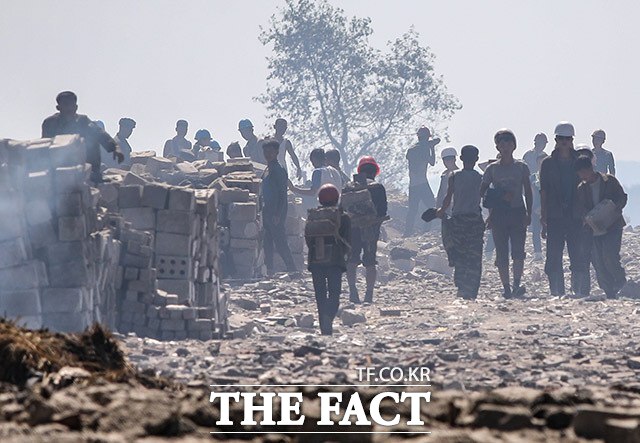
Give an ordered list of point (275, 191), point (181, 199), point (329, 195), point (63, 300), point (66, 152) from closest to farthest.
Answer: point (63, 300), point (66, 152), point (329, 195), point (181, 199), point (275, 191)

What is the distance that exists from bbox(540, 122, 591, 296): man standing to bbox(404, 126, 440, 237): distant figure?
28.0ft

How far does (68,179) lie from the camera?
1395 cm

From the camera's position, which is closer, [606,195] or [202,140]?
[606,195]

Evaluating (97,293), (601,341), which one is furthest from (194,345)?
(601,341)

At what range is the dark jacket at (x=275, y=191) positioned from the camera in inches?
831

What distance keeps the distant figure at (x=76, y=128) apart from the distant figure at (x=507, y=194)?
4.60 m

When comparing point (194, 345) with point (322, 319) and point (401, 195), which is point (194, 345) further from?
point (401, 195)

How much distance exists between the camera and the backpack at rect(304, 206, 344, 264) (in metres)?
14.9

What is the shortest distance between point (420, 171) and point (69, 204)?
1478 centimetres

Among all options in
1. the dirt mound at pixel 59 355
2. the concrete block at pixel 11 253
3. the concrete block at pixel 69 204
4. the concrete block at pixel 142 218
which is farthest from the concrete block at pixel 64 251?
the dirt mound at pixel 59 355

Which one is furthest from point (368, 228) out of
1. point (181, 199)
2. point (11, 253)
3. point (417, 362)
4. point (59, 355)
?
point (59, 355)

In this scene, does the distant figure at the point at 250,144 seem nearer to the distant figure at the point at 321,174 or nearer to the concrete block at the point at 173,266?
the distant figure at the point at 321,174

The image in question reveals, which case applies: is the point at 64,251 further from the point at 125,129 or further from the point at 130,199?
the point at 125,129

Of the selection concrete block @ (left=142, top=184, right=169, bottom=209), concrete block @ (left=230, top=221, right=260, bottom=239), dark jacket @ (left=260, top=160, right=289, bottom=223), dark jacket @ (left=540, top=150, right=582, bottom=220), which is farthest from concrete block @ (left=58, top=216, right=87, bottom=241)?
concrete block @ (left=230, top=221, right=260, bottom=239)
